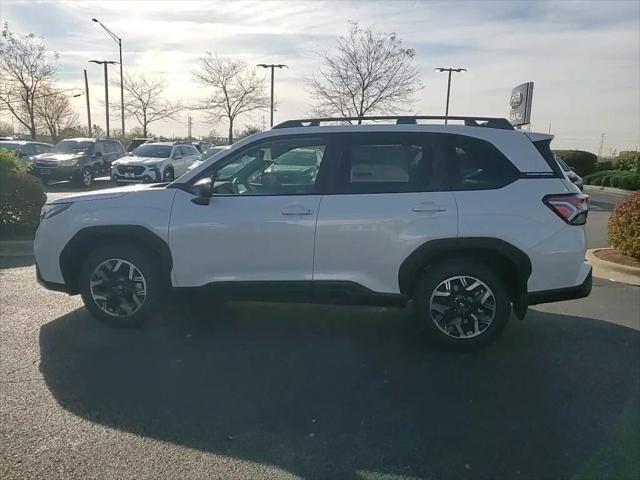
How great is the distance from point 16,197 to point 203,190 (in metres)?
5.85

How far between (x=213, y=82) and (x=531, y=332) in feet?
121

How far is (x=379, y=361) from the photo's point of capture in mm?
4207

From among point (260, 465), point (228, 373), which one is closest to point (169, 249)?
point (228, 373)

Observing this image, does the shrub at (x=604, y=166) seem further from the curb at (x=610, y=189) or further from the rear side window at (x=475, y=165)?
the rear side window at (x=475, y=165)

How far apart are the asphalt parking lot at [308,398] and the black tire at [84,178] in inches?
580

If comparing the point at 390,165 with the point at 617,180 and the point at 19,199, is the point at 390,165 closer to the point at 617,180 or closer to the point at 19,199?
the point at 19,199

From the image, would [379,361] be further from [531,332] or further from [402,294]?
[531,332]

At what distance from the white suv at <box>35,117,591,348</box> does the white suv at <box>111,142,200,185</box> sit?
13.4m

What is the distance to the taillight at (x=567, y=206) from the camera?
4.22m

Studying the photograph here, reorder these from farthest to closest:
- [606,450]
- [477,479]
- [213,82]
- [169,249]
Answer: [213,82], [169,249], [606,450], [477,479]

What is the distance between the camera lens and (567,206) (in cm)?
422

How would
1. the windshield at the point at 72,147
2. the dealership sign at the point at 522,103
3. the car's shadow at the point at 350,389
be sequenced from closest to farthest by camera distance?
the car's shadow at the point at 350,389 → the dealership sign at the point at 522,103 → the windshield at the point at 72,147

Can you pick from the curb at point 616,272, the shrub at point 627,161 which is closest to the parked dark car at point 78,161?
the curb at point 616,272

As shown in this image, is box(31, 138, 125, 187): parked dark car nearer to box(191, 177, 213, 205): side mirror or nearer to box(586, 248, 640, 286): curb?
box(191, 177, 213, 205): side mirror
